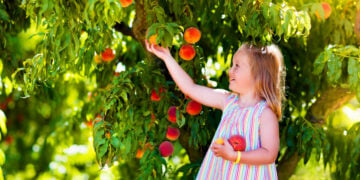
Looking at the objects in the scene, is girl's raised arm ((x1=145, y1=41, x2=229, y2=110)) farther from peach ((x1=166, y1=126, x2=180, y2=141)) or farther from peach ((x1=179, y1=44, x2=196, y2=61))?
peach ((x1=166, y1=126, x2=180, y2=141))

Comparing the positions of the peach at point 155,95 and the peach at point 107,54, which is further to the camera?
the peach at point 107,54

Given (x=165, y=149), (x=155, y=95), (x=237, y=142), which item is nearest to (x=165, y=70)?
(x=155, y=95)

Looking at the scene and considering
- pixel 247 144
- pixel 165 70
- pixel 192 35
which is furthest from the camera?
pixel 165 70

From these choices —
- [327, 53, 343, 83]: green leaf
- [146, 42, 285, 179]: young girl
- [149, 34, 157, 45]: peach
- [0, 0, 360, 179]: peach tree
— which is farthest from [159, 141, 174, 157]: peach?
[327, 53, 343, 83]: green leaf

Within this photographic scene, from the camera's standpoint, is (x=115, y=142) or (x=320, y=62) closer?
(x=115, y=142)

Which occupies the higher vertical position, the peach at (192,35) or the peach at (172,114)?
the peach at (192,35)

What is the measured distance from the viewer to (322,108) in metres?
3.57

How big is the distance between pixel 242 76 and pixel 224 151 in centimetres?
34

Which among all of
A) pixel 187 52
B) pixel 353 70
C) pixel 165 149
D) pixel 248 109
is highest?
pixel 187 52

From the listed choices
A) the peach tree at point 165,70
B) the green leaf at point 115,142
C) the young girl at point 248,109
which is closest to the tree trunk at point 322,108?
the peach tree at point 165,70

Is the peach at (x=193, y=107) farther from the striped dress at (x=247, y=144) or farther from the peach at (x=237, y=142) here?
the peach at (x=237, y=142)

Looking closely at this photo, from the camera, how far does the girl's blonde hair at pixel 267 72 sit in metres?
2.53

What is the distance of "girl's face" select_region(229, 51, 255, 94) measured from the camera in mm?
2529

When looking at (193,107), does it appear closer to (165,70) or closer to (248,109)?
(165,70)
